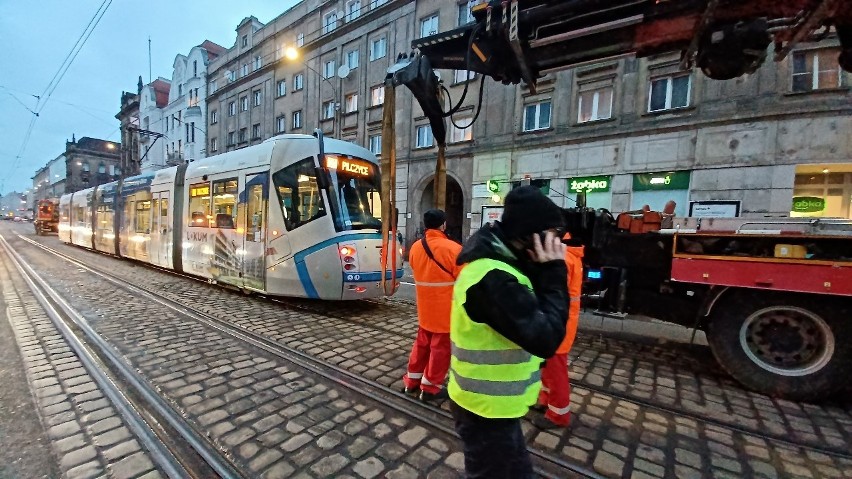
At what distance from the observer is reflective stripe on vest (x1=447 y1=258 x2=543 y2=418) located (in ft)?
5.29

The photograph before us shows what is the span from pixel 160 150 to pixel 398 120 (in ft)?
122

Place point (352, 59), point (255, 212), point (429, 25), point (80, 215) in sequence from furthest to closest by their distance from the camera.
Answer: point (352, 59) < point (429, 25) < point (80, 215) < point (255, 212)

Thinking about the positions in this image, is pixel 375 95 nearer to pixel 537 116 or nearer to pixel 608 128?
pixel 537 116

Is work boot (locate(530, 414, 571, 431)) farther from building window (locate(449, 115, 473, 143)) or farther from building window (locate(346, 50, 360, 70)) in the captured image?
building window (locate(346, 50, 360, 70))

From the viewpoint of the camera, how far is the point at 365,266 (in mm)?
6285

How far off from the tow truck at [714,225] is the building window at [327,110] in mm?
19966

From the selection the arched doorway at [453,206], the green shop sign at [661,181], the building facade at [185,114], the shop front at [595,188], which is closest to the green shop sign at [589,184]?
the shop front at [595,188]

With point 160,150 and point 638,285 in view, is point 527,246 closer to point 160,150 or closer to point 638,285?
point 638,285

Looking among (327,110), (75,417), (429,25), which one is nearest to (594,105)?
(429,25)

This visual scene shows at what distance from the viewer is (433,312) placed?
11.2 feet

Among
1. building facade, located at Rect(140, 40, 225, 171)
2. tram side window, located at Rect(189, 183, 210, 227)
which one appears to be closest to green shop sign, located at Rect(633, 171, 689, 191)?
tram side window, located at Rect(189, 183, 210, 227)

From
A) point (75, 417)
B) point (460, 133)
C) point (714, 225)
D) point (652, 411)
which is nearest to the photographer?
point (75, 417)

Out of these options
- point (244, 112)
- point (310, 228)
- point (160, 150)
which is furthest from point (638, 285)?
point (160, 150)

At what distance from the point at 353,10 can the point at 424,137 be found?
10.4m
